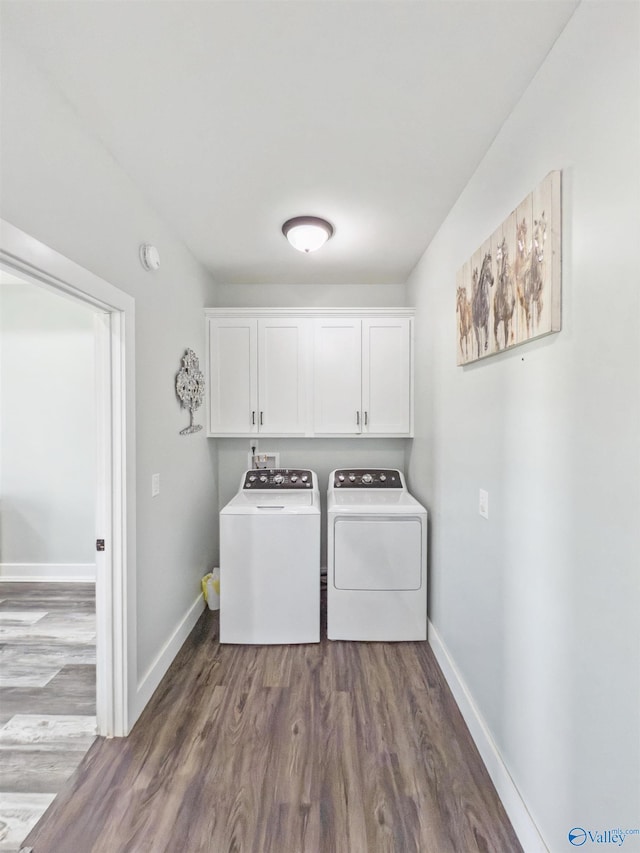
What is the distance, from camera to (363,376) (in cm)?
302

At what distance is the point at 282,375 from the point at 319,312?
0.57 m

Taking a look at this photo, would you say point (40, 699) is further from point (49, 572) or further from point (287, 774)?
point (49, 572)

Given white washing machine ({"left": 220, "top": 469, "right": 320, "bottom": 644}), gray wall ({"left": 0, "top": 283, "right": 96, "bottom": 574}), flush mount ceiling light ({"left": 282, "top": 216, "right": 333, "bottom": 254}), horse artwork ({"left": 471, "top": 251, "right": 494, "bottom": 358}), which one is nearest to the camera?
horse artwork ({"left": 471, "top": 251, "right": 494, "bottom": 358})

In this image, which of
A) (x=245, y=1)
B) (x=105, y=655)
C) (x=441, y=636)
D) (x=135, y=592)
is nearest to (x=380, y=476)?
(x=441, y=636)

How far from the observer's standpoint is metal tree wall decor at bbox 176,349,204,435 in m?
2.43

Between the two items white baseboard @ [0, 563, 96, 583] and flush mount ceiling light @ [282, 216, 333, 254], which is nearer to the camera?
flush mount ceiling light @ [282, 216, 333, 254]

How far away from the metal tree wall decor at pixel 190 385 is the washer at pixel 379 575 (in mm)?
1209

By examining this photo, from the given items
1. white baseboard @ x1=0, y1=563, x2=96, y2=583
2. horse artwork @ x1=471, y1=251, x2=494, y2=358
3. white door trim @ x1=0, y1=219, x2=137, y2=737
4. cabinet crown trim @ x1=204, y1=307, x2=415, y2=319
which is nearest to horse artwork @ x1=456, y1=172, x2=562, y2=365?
horse artwork @ x1=471, y1=251, x2=494, y2=358

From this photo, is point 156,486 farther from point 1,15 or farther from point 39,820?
point 1,15

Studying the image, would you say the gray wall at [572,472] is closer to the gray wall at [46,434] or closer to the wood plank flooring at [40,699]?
the wood plank flooring at [40,699]

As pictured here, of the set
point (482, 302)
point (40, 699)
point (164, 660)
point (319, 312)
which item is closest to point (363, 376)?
point (319, 312)

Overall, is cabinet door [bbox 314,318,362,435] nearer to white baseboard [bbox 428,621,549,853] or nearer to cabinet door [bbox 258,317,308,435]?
cabinet door [bbox 258,317,308,435]

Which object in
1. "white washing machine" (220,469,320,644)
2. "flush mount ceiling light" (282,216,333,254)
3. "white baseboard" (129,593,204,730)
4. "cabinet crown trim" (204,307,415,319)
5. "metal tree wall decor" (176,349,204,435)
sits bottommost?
"white baseboard" (129,593,204,730)

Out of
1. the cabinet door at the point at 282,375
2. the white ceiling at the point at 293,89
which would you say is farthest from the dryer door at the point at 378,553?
the white ceiling at the point at 293,89
